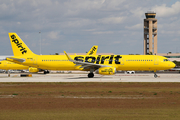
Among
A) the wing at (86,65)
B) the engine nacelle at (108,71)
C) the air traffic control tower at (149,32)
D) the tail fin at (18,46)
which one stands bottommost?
the engine nacelle at (108,71)

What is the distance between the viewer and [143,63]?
51.3 meters

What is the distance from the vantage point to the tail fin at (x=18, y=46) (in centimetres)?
5997

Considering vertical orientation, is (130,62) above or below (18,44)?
below

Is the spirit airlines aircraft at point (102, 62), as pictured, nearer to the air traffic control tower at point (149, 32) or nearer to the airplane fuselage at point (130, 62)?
the airplane fuselage at point (130, 62)

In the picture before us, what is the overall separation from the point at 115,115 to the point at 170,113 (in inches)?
146

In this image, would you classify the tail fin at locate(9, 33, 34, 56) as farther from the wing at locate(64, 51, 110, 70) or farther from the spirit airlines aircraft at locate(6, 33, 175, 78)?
the wing at locate(64, 51, 110, 70)

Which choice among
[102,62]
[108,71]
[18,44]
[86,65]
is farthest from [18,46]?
[108,71]

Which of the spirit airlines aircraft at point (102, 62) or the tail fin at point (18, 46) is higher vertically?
the tail fin at point (18, 46)

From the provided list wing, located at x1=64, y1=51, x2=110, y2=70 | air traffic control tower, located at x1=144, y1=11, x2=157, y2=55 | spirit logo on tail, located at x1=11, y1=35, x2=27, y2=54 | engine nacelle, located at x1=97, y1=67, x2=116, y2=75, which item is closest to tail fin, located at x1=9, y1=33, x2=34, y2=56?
spirit logo on tail, located at x1=11, y1=35, x2=27, y2=54

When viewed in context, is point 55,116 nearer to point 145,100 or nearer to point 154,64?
point 145,100

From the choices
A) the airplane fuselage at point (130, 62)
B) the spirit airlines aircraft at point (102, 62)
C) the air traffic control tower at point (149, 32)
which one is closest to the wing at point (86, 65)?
the spirit airlines aircraft at point (102, 62)

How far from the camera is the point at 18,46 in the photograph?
60.3 meters

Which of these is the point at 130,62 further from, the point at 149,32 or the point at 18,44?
the point at 149,32

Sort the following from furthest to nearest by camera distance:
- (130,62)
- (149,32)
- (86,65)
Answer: (149,32) → (130,62) → (86,65)
